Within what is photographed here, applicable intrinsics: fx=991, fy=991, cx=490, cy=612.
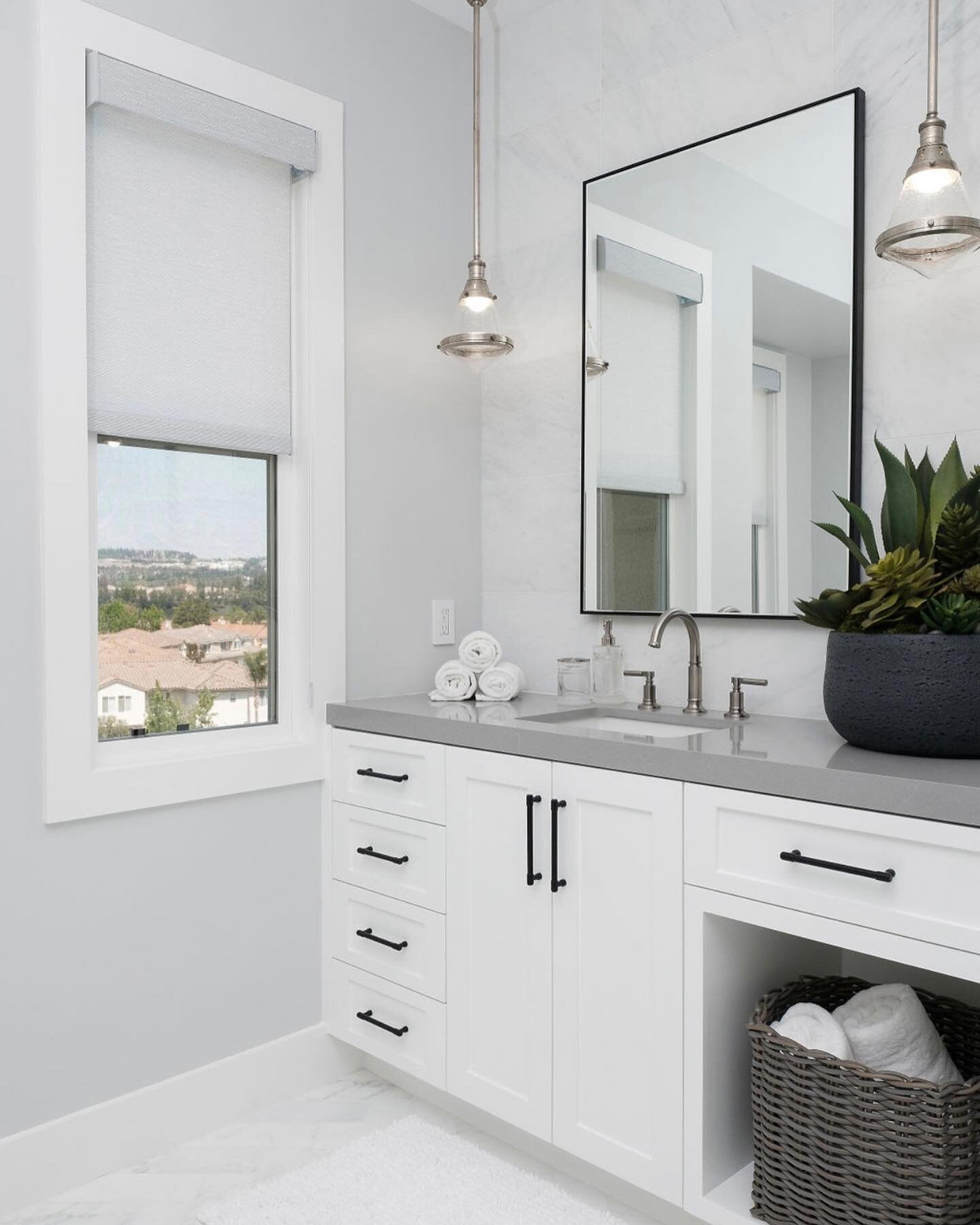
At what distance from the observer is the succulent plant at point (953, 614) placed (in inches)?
59.5

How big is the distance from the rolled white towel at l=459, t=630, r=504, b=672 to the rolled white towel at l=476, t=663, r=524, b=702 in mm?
22

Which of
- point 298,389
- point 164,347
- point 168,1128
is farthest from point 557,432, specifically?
point 168,1128

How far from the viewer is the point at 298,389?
2.31 metres

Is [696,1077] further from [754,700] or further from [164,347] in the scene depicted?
[164,347]

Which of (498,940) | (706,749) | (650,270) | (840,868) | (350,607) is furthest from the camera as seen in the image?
(350,607)

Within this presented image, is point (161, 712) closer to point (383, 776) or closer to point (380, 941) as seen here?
point (383, 776)

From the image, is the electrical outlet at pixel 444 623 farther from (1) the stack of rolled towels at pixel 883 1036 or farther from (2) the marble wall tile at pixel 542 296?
(1) the stack of rolled towels at pixel 883 1036

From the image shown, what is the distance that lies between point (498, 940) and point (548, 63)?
6.91 ft

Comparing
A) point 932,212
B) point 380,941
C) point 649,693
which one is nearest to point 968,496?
point 932,212

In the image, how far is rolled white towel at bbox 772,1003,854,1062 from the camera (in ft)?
4.85

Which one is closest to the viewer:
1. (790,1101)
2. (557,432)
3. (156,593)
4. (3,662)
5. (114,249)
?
(790,1101)

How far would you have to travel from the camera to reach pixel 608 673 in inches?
90.7

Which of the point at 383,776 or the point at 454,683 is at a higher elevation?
the point at 454,683

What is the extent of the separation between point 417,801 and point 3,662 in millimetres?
850
